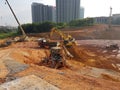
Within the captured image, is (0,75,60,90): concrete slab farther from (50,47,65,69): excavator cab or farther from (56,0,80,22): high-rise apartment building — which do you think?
(56,0,80,22): high-rise apartment building

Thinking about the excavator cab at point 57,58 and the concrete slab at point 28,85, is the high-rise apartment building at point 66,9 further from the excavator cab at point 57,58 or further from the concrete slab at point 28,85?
the concrete slab at point 28,85

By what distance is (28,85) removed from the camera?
8727mm

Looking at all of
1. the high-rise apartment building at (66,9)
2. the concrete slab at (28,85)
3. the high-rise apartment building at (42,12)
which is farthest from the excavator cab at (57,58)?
the high-rise apartment building at (42,12)

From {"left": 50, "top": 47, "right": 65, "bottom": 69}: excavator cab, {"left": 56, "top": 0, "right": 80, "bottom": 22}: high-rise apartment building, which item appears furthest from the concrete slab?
{"left": 56, "top": 0, "right": 80, "bottom": 22}: high-rise apartment building

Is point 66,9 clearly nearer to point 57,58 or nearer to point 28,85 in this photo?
point 57,58

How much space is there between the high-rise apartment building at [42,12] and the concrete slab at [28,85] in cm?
7247

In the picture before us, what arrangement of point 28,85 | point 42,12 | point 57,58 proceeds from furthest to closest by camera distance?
point 42,12 → point 57,58 → point 28,85

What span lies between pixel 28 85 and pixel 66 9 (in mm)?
71585

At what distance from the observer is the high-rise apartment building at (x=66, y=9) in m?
77.6

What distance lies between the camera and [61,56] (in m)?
16.5

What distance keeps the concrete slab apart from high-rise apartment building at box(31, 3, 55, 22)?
72.5 m

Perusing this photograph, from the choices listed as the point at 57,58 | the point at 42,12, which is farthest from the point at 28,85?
the point at 42,12

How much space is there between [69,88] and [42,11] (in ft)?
243

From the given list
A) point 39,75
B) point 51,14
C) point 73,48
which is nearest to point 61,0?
point 51,14
